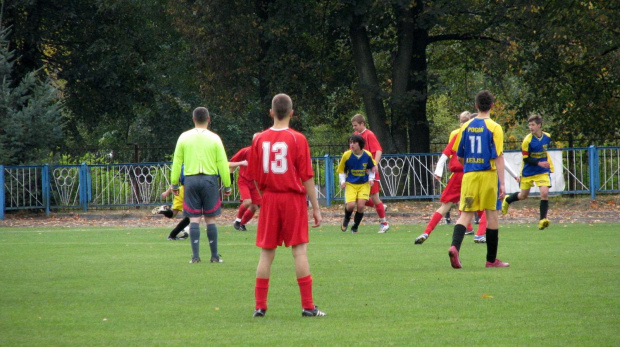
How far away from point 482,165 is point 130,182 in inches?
686

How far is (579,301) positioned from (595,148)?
17976 mm

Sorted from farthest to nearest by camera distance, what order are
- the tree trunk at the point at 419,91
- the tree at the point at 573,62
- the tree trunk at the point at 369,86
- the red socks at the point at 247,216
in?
the tree trunk at the point at 419,91 → the tree trunk at the point at 369,86 → the tree at the point at 573,62 → the red socks at the point at 247,216

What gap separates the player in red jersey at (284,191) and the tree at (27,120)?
2003 centimetres

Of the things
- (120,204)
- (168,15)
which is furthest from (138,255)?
(168,15)

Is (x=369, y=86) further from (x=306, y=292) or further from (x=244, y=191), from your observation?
(x=306, y=292)

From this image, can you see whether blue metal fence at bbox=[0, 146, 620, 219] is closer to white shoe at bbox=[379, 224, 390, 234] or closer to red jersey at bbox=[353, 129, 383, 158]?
white shoe at bbox=[379, 224, 390, 234]

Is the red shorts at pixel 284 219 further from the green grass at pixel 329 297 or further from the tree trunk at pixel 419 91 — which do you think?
the tree trunk at pixel 419 91

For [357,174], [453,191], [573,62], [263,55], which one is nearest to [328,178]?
[263,55]

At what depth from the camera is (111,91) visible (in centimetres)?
3297

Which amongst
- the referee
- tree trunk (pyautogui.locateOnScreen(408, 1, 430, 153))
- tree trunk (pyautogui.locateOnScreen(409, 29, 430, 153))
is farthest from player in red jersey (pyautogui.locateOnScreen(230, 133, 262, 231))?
tree trunk (pyautogui.locateOnScreen(409, 29, 430, 153))

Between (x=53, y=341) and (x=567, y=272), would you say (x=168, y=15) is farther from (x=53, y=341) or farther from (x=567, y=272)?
(x=53, y=341)

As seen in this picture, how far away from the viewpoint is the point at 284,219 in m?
Answer: 7.02

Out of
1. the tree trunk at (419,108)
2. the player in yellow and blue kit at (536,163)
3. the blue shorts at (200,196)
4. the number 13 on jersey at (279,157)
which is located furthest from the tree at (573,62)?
the number 13 on jersey at (279,157)

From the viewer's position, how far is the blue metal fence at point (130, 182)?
2516cm
